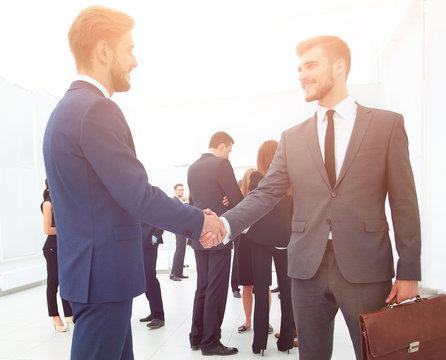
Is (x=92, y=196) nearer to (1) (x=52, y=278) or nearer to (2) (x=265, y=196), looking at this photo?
(2) (x=265, y=196)

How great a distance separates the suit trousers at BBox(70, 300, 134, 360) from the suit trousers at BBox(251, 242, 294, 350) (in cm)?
154

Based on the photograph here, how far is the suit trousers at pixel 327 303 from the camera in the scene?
3.97 feet

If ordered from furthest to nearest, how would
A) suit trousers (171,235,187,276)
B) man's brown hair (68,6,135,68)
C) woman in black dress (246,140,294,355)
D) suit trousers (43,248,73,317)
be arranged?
suit trousers (171,235,187,276) < suit trousers (43,248,73,317) < woman in black dress (246,140,294,355) < man's brown hair (68,6,135,68)

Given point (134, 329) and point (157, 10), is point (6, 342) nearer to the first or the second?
point (134, 329)

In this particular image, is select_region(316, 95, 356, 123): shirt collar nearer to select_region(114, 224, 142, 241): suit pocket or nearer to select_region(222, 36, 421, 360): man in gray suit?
select_region(222, 36, 421, 360): man in gray suit

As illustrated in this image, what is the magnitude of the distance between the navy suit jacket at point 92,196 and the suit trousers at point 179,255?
4336 mm

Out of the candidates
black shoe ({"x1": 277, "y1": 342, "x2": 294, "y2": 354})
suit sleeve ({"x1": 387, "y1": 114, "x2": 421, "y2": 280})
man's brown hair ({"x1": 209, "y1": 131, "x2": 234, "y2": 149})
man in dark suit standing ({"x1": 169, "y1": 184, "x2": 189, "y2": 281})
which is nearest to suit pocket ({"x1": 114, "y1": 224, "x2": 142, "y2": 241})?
suit sleeve ({"x1": 387, "y1": 114, "x2": 421, "y2": 280})

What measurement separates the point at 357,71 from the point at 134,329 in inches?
212

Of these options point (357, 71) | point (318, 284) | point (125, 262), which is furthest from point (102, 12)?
point (357, 71)

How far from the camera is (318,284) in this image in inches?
50.3

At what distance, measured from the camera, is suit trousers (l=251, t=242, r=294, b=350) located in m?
2.44

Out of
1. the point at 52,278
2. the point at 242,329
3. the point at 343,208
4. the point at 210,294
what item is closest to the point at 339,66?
the point at 343,208

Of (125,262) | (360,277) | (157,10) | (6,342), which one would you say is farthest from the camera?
(157,10)

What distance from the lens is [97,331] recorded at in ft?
3.40
